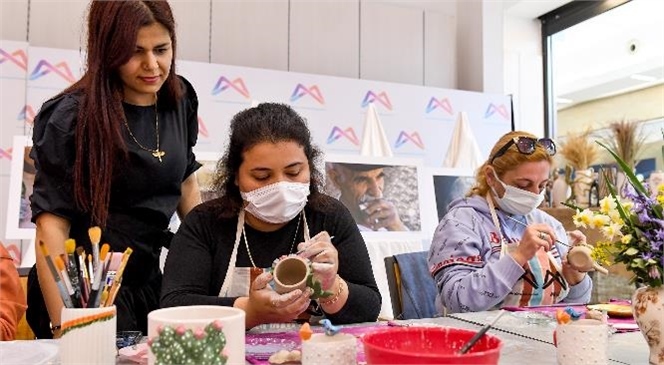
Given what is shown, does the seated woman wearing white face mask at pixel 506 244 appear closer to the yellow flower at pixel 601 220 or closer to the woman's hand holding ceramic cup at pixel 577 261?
the woman's hand holding ceramic cup at pixel 577 261

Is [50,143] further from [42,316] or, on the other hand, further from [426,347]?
[426,347]

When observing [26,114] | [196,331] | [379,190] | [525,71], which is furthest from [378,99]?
[196,331]

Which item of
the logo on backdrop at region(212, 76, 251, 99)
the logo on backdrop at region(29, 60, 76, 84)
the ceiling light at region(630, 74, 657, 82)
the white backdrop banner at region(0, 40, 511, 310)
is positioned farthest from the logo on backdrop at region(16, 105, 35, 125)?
the ceiling light at region(630, 74, 657, 82)

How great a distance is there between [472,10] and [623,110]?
2.06 metres

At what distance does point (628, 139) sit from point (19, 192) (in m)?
3.74

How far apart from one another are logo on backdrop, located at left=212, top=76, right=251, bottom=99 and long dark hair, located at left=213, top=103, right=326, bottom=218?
2492 millimetres

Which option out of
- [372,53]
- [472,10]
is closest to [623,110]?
[472,10]

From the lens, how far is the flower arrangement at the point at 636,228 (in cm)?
103

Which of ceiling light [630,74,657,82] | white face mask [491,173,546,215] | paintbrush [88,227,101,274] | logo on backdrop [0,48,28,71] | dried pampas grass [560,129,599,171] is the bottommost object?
paintbrush [88,227,101,274]

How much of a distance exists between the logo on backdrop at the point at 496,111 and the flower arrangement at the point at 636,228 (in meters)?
3.97

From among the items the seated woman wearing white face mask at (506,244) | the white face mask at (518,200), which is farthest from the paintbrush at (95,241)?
the white face mask at (518,200)

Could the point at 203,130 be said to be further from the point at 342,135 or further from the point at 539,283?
the point at 539,283

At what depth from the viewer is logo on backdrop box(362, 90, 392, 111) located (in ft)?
14.9

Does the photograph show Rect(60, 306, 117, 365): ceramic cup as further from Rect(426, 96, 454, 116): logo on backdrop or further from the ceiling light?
the ceiling light
